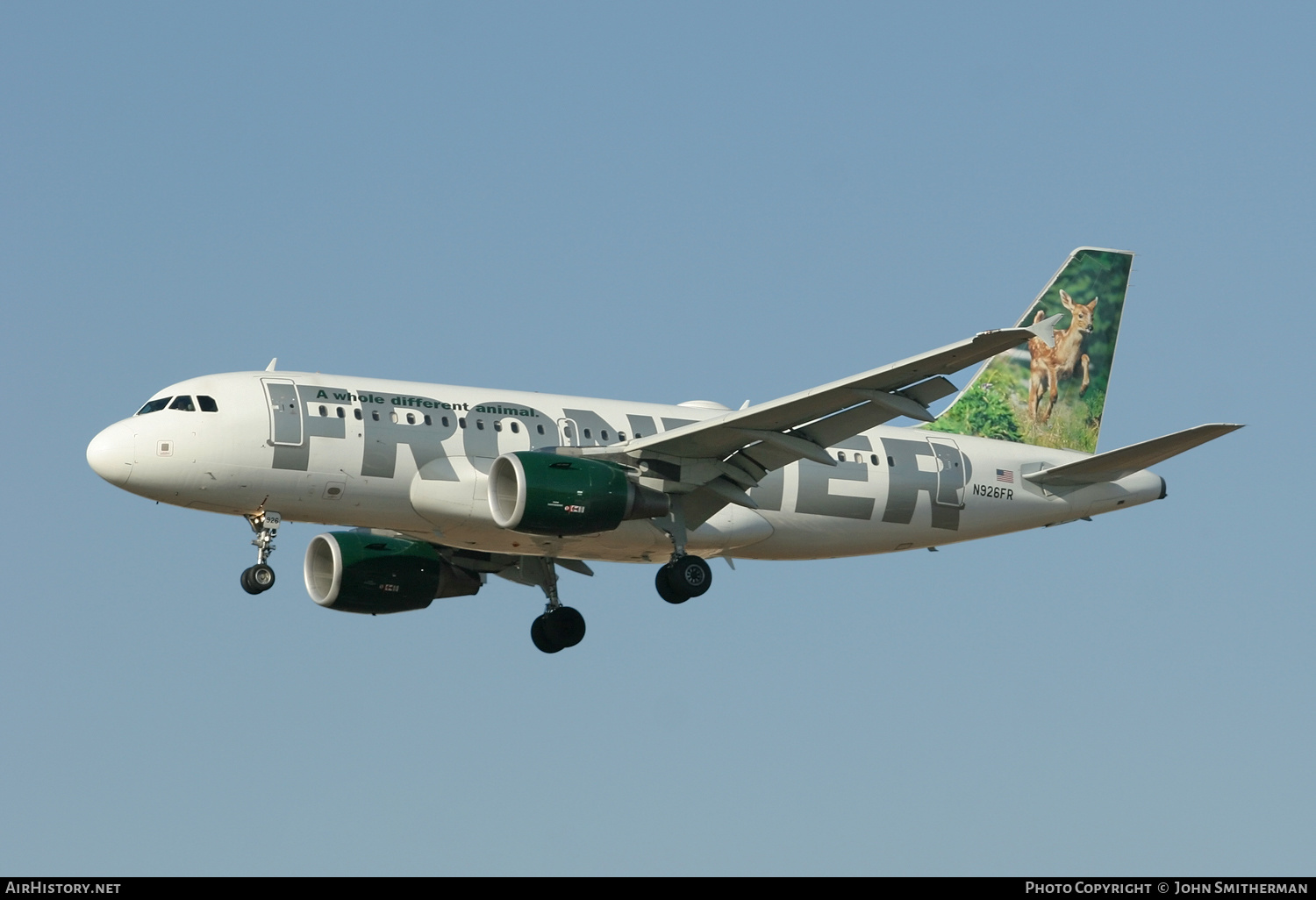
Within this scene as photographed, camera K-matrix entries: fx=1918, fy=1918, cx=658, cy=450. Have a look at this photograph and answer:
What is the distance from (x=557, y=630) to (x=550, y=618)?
1.05 ft

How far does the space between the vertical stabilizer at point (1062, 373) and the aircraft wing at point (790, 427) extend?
7642mm

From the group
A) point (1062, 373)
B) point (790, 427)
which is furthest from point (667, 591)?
point (1062, 373)

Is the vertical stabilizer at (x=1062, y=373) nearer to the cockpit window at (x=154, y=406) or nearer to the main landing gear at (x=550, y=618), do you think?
the main landing gear at (x=550, y=618)

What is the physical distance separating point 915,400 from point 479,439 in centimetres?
865

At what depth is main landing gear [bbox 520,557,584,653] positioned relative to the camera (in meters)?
42.3

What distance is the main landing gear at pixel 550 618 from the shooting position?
42281 millimetres

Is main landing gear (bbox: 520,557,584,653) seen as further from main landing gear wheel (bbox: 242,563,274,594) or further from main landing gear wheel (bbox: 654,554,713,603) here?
main landing gear wheel (bbox: 242,563,274,594)

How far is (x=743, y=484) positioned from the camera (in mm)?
38500

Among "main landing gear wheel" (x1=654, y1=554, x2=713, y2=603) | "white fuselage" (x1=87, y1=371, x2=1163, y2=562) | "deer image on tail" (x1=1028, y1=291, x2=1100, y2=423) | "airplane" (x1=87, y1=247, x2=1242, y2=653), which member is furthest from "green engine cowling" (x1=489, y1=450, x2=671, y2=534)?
"deer image on tail" (x1=1028, y1=291, x2=1100, y2=423)

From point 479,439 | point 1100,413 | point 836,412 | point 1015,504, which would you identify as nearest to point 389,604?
point 479,439

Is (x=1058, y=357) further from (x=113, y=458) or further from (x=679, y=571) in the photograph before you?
(x=113, y=458)

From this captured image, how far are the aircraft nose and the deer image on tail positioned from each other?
67.9ft

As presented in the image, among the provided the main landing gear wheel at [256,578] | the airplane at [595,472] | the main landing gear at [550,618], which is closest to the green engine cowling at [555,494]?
the airplane at [595,472]
